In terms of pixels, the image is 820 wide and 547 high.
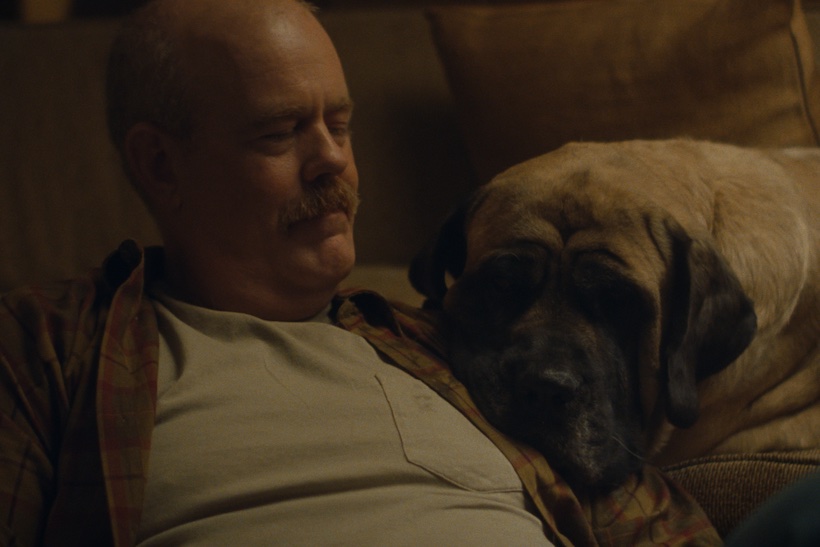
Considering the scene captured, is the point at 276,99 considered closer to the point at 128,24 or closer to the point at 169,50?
the point at 169,50

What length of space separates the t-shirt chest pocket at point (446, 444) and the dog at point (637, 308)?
7 centimetres

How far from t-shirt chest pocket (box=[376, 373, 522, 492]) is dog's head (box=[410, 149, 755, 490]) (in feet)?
0.24

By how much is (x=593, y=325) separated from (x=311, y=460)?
0.39 m

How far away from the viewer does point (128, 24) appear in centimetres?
134

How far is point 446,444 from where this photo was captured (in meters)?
1.04

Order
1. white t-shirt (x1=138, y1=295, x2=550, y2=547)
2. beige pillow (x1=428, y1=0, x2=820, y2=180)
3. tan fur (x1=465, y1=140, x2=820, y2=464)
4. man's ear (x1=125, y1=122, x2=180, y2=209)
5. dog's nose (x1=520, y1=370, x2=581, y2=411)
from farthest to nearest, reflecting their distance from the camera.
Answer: beige pillow (x1=428, y1=0, x2=820, y2=180) → man's ear (x1=125, y1=122, x2=180, y2=209) → tan fur (x1=465, y1=140, x2=820, y2=464) → dog's nose (x1=520, y1=370, x2=581, y2=411) → white t-shirt (x1=138, y1=295, x2=550, y2=547)

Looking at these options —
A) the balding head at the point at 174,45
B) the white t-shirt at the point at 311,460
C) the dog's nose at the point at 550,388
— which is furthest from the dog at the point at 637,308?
the balding head at the point at 174,45

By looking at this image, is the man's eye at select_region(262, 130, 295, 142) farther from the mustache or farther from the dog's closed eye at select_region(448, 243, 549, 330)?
the dog's closed eye at select_region(448, 243, 549, 330)

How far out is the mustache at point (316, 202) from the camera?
1252mm

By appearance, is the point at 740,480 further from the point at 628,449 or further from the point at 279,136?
the point at 279,136

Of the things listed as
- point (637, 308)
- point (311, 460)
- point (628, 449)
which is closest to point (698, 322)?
point (637, 308)

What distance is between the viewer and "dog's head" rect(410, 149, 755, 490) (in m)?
1.12

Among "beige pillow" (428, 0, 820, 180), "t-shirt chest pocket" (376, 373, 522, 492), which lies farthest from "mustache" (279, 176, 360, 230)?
"beige pillow" (428, 0, 820, 180)

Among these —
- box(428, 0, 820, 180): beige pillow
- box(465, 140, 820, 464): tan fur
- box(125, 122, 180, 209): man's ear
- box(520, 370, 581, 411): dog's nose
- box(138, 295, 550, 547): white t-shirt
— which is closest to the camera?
box(138, 295, 550, 547): white t-shirt
